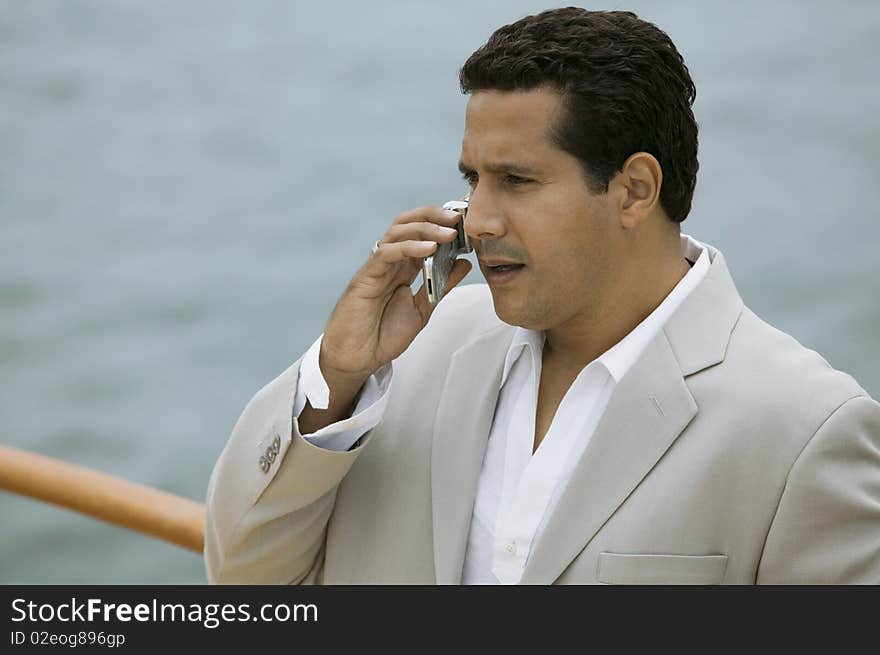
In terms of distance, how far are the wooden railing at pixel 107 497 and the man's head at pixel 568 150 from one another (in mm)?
1003

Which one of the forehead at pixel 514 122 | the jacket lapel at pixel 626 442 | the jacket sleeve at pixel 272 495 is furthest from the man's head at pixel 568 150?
the jacket sleeve at pixel 272 495

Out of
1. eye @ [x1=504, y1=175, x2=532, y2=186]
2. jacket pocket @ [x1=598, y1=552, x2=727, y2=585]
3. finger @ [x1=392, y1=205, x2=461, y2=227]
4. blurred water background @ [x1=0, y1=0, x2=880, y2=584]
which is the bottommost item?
jacket pocket @ [x1=598, y1=552, x2=727, y2=585]

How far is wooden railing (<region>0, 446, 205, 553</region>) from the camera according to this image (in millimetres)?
2572

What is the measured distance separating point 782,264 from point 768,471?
270 cm

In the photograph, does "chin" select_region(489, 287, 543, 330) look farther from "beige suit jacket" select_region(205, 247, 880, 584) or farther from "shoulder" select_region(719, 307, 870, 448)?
"shoulder" select_region(719, 307, 870, 448)

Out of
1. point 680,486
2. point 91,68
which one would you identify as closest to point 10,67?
point 91,68

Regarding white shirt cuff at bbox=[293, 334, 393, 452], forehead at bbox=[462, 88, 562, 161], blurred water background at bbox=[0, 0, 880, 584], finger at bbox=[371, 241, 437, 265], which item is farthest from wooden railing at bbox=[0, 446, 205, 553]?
blurred water background at bbox=[0, 0, 880, 584]

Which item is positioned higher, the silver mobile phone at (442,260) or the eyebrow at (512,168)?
the eyebrow at (512,168)

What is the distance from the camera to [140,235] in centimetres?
534

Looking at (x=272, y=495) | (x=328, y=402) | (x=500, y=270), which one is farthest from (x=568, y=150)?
(x=272, y=495)

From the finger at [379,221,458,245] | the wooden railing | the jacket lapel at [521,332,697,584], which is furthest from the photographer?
the wooden railing

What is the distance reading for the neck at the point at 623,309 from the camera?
189 cm

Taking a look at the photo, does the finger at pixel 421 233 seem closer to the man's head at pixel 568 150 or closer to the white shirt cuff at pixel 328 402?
the man's head at pixel 568 150
